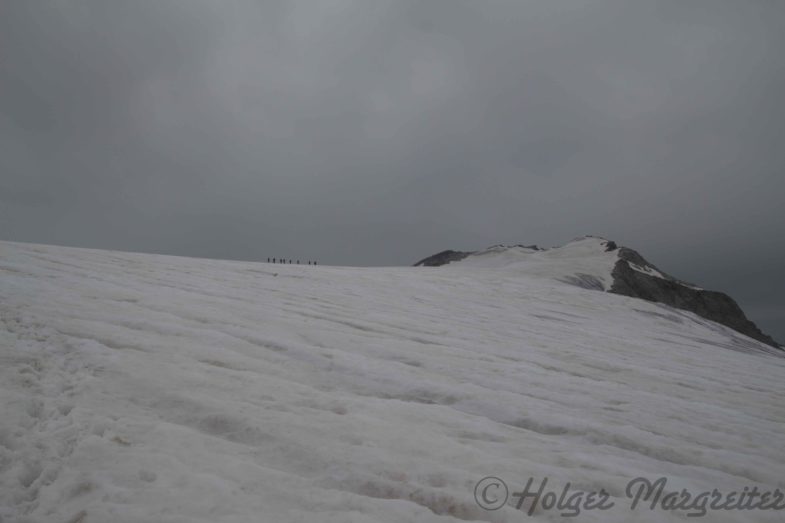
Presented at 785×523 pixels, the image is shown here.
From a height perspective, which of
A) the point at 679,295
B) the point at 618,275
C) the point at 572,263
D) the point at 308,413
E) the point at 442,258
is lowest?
the point at 308,413

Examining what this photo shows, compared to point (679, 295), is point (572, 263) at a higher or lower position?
higher

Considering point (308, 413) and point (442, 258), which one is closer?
point (308, 413)

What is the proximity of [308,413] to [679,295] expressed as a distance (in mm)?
29278

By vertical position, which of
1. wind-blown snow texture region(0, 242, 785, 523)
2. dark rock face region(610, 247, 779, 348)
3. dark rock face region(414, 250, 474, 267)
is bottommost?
wind-blown snow texture region(0, 242, 785, 523)

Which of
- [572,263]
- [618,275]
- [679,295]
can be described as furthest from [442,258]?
[618,275]

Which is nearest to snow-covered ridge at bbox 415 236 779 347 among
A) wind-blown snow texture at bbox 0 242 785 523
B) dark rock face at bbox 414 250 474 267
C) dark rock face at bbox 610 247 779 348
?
dark rock face at bbox 610 247 779 348

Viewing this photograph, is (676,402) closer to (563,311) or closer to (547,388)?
(547,388)

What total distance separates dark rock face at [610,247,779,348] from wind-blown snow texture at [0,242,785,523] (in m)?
16.7

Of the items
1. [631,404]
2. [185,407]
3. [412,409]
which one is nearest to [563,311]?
[631,404]

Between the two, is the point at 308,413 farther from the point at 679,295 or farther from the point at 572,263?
the point at 679,295

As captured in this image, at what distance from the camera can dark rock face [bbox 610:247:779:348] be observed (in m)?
22.3

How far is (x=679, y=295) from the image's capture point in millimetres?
25922

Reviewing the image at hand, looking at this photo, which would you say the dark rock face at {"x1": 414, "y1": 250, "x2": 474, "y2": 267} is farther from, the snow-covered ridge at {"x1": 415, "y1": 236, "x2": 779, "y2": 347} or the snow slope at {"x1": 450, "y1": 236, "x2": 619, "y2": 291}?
the snow-covered ridge at {"x1": 415, "y1": 236, "x2": 779, "y2": 347}

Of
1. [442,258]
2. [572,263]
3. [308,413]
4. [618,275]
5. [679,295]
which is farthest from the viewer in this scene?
[442,258]
